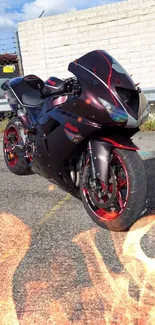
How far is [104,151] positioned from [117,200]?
416mm

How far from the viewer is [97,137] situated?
117 inches

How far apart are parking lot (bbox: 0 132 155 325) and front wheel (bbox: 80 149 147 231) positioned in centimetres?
13

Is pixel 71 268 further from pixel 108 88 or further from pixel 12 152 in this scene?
pixel 12 152

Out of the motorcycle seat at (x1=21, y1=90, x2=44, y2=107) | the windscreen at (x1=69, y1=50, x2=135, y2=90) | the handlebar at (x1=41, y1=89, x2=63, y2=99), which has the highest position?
the windscreen at (x1=69, y1=50, x2=135, y2=90)

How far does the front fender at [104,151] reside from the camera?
2.89 m

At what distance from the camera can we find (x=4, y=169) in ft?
17.9

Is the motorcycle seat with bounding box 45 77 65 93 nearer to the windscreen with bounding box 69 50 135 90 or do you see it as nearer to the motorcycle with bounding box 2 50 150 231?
the motorcycle with bounding box 2 50 150 231

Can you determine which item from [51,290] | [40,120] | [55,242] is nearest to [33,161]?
[40,120]

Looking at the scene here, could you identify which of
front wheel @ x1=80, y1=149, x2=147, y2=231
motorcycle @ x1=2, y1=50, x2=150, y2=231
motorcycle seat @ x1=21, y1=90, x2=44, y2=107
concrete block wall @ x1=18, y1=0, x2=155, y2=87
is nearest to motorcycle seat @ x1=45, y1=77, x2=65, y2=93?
motorcycle @ x1=2, y1=50, x2=150, y2=231

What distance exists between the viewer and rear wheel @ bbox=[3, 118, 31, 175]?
4605mm

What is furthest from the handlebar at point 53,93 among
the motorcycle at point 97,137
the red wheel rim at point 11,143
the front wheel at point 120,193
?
the red wheel rim at point 11,143

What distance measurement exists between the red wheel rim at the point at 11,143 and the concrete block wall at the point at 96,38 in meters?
5.26

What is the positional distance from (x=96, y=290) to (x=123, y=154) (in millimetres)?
1022

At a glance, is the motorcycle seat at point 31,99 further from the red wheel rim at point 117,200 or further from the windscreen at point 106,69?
the red wheel rim at point 117,200
